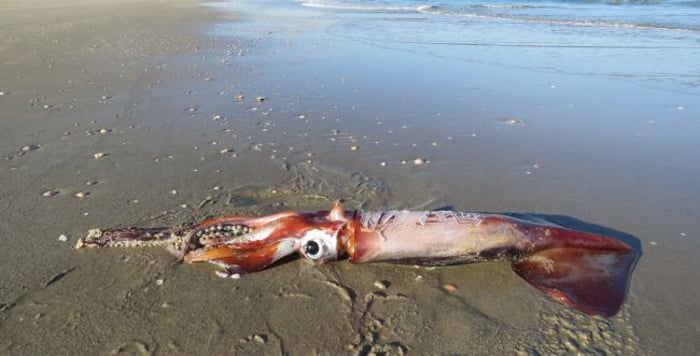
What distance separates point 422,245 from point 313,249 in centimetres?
65

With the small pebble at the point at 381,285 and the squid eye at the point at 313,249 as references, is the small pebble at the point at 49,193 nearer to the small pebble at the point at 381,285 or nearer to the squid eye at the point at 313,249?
the squid eye at the point at 313,249

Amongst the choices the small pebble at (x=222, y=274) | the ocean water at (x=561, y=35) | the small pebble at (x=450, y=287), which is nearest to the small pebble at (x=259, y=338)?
the small pebble at (x=222, y=274)

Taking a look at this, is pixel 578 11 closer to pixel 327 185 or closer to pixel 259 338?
pixel 327 185

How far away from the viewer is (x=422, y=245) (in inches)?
112

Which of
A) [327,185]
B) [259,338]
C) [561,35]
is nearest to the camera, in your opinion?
[259,338]

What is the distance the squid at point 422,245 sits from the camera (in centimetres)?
285

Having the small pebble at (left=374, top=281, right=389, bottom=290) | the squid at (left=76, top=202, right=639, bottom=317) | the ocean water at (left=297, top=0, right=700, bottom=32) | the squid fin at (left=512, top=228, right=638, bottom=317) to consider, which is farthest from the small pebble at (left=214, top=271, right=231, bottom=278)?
the ocean water at (left=297, top=0, right=700, bottom=32)

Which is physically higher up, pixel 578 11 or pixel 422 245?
pixel 422 245

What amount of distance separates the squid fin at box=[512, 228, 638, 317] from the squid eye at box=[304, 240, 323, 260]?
1.16m

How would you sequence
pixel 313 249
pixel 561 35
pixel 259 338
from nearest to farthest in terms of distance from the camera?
pixel 259 338, pixel 313 249, pixel 561 35

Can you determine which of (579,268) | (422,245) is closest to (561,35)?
(579,268)

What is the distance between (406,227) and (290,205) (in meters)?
1.18

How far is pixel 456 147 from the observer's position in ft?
16.0

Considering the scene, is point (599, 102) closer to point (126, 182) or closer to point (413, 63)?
point (413, 63)
